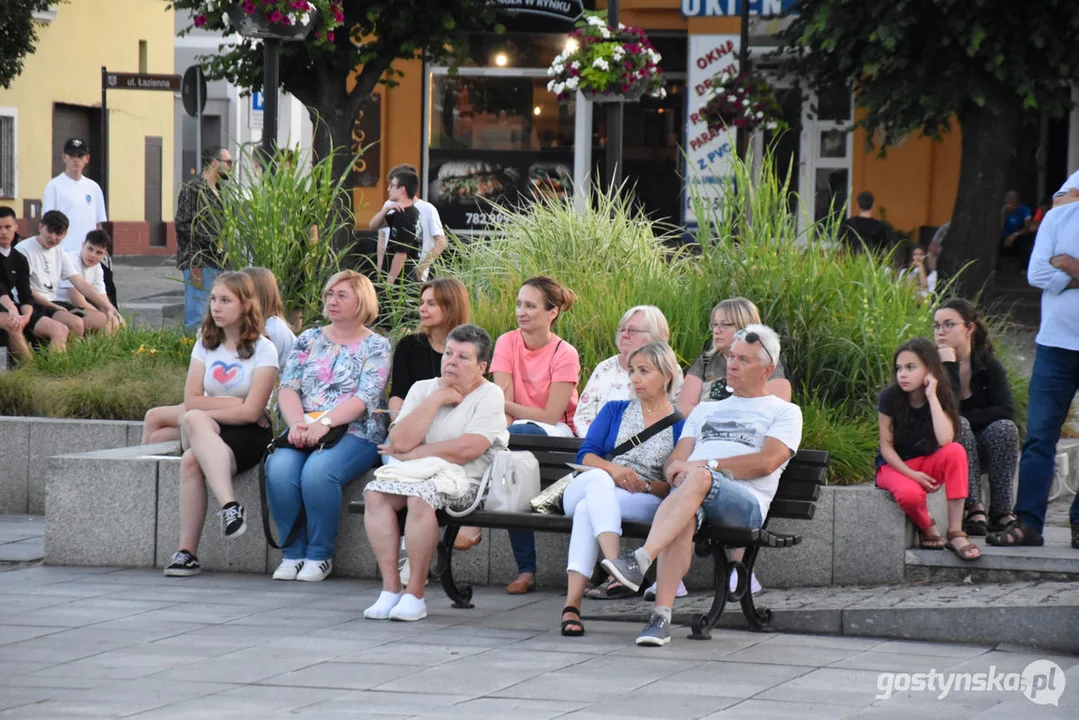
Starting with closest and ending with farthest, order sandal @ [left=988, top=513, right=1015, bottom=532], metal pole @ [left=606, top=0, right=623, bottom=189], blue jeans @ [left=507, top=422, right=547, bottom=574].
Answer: blue jeans @ [left=507, top=422, right=547, bottom=574]
sandal @ [left=988, top=513, right=1015, bottom=532]
metal pole @ [left=606, top=0, right=623, bottom=189]

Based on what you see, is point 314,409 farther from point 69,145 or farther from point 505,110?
point 505,110

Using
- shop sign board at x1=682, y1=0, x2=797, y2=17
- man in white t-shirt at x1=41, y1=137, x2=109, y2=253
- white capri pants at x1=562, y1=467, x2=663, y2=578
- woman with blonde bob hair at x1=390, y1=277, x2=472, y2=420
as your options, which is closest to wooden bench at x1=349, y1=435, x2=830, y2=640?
white capri pants at x1=562, y1=467, x2=663, y2=578

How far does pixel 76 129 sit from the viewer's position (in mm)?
32406

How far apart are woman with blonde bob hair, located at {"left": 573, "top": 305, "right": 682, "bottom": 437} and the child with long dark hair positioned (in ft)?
3.62

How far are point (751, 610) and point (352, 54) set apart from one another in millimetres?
13518

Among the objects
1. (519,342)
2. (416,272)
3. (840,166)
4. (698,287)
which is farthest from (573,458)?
(840,166)

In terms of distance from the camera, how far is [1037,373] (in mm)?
7422

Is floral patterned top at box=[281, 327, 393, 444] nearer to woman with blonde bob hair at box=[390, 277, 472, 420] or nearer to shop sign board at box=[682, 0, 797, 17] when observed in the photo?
woman with blonde bob hair at box=[390, 277, 472, 420]

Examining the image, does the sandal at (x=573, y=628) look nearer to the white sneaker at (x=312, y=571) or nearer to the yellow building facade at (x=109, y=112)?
the white sneaker at (x=312, y=571)

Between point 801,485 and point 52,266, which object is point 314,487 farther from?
point 52,266

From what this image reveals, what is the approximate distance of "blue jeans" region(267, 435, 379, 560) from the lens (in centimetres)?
773

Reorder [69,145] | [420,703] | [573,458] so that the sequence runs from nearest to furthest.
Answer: [420,703] → [573,458] → [69,145]

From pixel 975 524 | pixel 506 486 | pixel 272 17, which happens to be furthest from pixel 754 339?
pixel 272 17

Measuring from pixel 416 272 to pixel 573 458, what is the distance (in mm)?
3652
